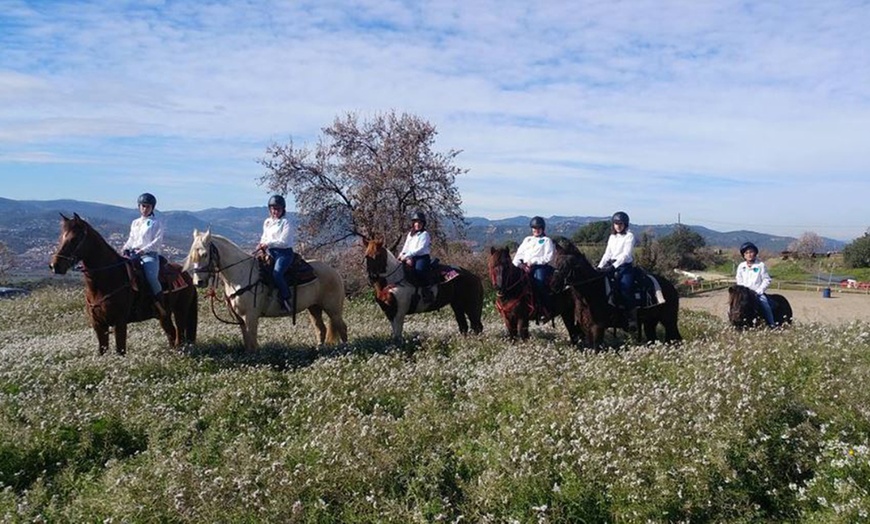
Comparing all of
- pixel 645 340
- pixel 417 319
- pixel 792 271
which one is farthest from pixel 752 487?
pixel 792 271

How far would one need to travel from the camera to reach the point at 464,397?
8.97 metres

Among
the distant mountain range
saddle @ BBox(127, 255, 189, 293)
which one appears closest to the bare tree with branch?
the distant mountain range

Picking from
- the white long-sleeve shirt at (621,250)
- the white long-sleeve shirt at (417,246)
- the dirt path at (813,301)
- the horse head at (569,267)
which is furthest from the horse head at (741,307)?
the dirt path at (813,301)

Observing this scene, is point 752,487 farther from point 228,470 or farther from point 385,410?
point 228,470

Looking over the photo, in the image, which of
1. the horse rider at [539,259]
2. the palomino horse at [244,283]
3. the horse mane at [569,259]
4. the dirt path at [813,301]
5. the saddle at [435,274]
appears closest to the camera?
the palomino horse at [244,283]

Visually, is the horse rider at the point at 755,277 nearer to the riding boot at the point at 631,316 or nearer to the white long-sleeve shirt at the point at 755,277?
the white long-sleeve shirt at the point at 755,277

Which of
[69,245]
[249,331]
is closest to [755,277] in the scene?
[249,331]

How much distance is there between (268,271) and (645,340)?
25.7ft

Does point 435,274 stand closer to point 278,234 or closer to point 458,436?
point 278,234

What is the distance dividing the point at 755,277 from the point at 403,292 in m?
7.16

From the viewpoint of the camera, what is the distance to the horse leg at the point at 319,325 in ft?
45.5

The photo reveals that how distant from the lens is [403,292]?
1332 cm

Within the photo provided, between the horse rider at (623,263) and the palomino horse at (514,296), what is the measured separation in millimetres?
1041

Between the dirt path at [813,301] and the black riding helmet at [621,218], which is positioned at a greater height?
the black riding helmet at [621,218]
